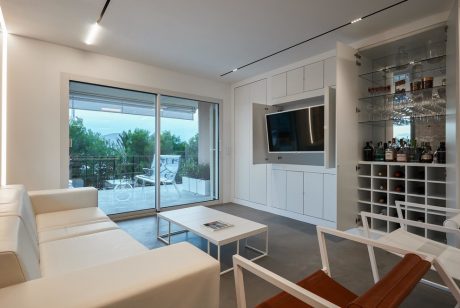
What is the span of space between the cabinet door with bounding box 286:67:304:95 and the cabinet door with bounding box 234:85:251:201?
969mm

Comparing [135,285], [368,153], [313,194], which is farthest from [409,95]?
[135,285]

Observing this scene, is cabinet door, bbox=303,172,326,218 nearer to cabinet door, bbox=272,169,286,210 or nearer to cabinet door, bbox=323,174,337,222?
cabinet door, bbox=323,174,337,222

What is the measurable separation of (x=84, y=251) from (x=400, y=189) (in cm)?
324

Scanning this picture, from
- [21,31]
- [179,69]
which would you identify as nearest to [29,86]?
[21,31]

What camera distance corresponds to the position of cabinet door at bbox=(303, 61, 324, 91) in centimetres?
366

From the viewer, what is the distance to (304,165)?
3.95 metres

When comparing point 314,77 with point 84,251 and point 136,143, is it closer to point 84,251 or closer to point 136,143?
point 136,143

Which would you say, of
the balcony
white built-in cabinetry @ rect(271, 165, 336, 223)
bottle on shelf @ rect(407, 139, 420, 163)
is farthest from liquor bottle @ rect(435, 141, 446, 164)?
the balcony

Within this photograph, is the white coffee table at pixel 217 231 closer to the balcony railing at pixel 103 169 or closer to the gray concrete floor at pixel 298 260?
the gray concrete floor at pixel 298 260

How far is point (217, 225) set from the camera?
2475mm

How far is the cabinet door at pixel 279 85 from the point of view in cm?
421

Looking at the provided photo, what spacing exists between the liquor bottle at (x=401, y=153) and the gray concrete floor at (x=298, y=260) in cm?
106

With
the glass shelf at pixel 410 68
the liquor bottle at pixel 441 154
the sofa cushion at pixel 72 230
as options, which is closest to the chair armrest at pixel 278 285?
the sofa cushion at pixel 72 230

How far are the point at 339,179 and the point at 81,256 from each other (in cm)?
258
